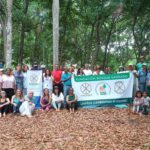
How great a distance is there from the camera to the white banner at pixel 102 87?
55.7ft

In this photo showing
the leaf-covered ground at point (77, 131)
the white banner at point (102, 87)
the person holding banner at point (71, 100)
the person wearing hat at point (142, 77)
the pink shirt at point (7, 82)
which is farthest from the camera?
the white banner at point (102, 87)

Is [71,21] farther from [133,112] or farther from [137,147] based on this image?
[137,147]

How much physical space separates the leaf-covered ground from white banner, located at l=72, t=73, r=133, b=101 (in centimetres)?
117

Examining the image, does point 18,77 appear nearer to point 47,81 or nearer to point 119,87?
point 47,81

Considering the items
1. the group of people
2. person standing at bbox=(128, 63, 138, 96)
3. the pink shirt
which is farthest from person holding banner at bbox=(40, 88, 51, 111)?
person standing at bbox=(128, 63, 138, 96)

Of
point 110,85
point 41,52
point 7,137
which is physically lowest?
point 7,137

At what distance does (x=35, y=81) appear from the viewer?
1733 cm

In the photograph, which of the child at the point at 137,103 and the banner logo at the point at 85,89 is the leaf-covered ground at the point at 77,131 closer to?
the child at the point at 137,103

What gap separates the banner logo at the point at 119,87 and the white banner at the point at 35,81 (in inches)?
132

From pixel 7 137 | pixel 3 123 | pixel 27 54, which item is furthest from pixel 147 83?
pixel 27 54

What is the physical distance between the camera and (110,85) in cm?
1708

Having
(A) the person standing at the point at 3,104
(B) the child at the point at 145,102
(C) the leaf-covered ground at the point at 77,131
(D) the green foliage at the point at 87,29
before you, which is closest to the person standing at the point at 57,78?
(C) the leaf-covered ground at the point at 77,131

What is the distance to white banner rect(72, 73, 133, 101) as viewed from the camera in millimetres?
16969

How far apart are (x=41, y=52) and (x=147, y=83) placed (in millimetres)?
28624
